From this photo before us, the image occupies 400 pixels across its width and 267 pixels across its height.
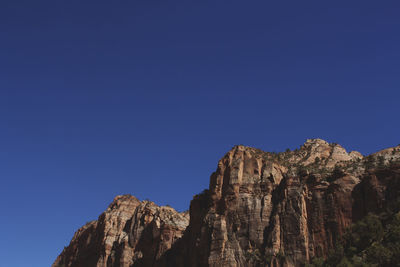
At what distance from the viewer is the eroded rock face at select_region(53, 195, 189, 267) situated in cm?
12575

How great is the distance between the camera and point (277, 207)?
9125 cm

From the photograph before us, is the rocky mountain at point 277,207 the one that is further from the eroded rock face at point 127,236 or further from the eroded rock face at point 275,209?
the eroded rock face at point 127,236

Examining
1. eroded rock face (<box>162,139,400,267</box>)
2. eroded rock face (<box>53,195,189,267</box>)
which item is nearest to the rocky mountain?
eroded rock face (<box>162,139,400,267</box>)

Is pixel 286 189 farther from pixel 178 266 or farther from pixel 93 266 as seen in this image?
pixel 93 266

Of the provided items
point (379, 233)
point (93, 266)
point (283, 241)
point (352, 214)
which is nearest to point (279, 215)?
point (283, 241)

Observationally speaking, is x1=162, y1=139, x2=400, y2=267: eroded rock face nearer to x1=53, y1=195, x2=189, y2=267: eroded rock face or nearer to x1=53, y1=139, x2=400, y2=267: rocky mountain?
x1=53, y1=139, x2=400, y2=267: rocky mountain

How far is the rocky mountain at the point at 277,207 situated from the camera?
277 feet

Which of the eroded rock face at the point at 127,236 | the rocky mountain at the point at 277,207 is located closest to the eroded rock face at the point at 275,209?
the rocky mountain at the point at 277,207

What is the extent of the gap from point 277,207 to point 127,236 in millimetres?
60468

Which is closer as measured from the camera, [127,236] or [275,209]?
[275,209]

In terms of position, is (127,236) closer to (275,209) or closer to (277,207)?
(275,209)

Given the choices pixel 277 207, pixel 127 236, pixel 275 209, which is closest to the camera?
pixel 277 207

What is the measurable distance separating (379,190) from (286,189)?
17.2 metres

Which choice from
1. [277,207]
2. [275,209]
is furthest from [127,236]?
[277,207]
